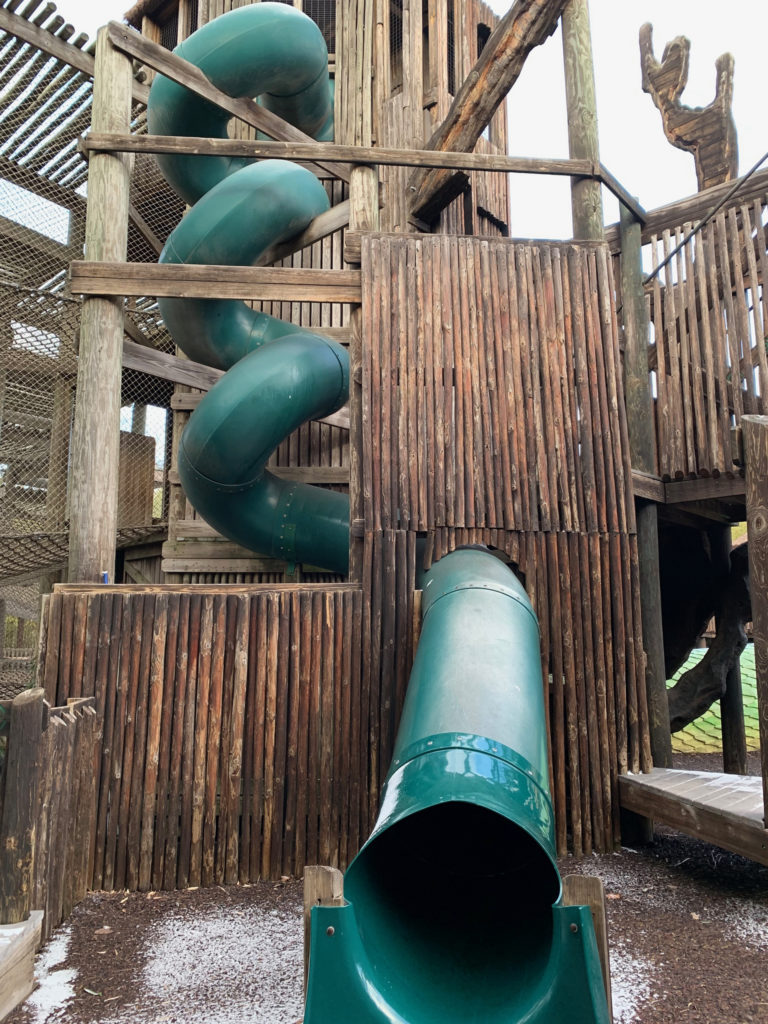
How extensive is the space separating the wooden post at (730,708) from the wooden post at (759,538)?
15.0ft

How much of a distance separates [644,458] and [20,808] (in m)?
4.99

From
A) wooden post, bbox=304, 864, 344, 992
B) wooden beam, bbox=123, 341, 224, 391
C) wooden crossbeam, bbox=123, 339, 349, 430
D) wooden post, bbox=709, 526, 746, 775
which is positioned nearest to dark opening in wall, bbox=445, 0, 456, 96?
wooden crossbeam, bbox=123, 339, 349, 430

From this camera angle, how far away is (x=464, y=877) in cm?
303

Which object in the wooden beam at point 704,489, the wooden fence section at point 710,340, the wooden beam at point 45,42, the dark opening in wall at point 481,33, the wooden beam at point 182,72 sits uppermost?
the dark opening in wall at point 481,33

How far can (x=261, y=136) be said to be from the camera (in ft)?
28.4

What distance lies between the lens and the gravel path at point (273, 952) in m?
2.90

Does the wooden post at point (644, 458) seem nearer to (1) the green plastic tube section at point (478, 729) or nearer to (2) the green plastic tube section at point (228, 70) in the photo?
(1) the green plastic tube section at point (478, 729)

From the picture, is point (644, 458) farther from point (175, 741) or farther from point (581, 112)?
point (175, 741)

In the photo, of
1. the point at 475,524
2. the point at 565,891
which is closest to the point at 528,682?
the point at 565,891

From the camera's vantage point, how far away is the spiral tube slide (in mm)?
6148

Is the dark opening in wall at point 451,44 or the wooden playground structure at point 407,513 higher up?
the dark opening in wall at point 451,44

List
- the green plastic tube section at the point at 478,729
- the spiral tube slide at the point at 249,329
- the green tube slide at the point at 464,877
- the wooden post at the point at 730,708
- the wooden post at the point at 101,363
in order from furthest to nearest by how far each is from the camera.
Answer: the wooden post at the point at 730,708 → the spiral tube slide at the point at 249,329 → the wooden post at the point at 101,363 → the green plastic tube section at the point at 478,729 → the green tube slide at the point at 464,877

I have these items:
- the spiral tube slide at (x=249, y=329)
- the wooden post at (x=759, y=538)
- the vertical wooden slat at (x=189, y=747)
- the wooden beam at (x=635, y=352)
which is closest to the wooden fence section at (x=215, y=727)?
the vertical wooden slat at (x=189, y=747)

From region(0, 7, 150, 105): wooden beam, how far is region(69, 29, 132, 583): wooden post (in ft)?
8.84
